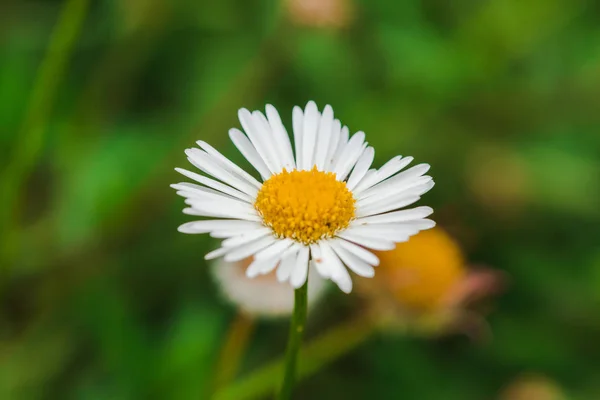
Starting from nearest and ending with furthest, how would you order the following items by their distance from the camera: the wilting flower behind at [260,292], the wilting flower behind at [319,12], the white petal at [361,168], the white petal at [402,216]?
the white petal at [402,216]
the white petal at [361,168]
the wilting flower behind at [260,292]
the wilting flower behind at [319,12]

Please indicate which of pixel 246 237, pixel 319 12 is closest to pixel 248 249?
pixel 246 237

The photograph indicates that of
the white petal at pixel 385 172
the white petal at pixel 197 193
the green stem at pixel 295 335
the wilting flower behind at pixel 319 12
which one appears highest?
the wilting flower behind at pixel 319 12

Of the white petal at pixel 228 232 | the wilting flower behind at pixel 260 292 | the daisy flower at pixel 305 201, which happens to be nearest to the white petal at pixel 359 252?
the daisy flower at pixel 305 201

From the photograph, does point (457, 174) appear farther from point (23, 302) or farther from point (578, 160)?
point (23, 302)

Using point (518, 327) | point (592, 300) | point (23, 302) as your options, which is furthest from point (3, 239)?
point (592, 300)

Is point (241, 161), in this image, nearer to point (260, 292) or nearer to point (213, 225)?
point (260, 292)

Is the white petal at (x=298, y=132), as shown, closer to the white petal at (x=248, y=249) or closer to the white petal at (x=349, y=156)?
the white petal at (x=349, y=156)

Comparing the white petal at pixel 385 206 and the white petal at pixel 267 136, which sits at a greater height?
the white petal at pixel 267 136

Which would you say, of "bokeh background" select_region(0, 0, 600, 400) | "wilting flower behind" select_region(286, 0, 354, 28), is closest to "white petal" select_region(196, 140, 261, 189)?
"bokeh background" select_region(0, 0, 600, 400)
